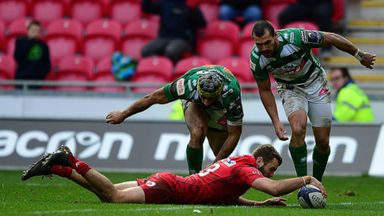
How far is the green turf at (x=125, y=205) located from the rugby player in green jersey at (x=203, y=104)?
890 mm

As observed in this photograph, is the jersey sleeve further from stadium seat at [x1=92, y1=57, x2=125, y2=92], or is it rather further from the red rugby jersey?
stadium seat at [x1=92, y1=57, x2=125, y2=92]

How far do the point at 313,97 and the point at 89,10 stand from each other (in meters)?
10.6

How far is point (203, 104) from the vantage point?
43.8ft

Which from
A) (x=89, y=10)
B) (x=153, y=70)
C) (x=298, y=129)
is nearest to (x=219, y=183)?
(x=298, y=129)

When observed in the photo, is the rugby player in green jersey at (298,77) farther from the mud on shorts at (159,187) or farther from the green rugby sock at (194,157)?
the mud on shorts at (159,187)

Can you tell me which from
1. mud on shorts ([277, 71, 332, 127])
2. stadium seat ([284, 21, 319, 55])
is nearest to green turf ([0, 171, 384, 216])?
mud on shorts ([277, 71, 332, 127])

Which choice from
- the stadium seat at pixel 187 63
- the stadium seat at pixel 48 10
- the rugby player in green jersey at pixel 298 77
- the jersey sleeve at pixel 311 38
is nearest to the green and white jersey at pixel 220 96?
the rugby player in green jersey at pixel 298 77

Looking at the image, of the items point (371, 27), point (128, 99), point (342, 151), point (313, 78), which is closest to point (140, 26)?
point (128, 99)

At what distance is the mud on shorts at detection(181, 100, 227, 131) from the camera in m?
13.8

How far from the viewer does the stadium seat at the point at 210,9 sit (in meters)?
22.8

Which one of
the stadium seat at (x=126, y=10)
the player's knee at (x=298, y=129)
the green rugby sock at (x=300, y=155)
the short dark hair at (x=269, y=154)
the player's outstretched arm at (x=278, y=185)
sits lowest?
the stadium seat at (x=126, y=10)

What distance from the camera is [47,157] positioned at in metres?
11.5

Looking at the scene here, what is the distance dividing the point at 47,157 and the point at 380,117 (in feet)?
32.2

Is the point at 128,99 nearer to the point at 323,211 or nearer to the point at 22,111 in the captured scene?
the point at 22,111
